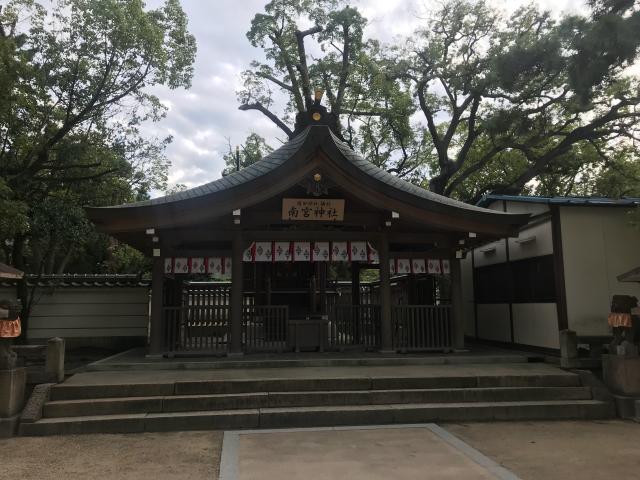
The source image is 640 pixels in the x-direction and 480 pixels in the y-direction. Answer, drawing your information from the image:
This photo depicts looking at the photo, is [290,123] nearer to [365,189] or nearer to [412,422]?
[365,189]

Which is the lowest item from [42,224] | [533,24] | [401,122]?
[42,224]

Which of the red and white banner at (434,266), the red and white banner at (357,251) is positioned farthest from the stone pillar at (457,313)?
the red and white banner at (357,251)

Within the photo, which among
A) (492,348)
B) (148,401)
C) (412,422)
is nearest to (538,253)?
(492,348)

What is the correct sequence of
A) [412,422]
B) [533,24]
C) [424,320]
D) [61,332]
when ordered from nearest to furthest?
1. [412,422]
2. [424,320]
3. [61,332]
4. [533,24]

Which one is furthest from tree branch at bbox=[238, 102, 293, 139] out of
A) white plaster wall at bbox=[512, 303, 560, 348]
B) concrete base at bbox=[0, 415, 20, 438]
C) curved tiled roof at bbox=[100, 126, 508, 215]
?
concrete base at bbox=[0, 415, 20, 438]

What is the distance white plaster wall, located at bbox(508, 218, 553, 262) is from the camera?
10.8 metres

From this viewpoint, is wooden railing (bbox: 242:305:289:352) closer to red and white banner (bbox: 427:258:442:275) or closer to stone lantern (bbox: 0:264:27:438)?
red and white banner (bbox: 427:258:442:275)

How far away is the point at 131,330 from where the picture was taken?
13.1 m

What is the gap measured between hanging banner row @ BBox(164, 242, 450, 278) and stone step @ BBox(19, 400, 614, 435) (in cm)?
410

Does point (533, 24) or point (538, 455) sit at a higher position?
point (533, 24)

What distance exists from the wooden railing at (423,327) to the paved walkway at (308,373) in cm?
147

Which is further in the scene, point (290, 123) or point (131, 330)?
point (290, 123)

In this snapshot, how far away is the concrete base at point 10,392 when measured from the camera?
21.9 feet

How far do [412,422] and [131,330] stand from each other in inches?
352
